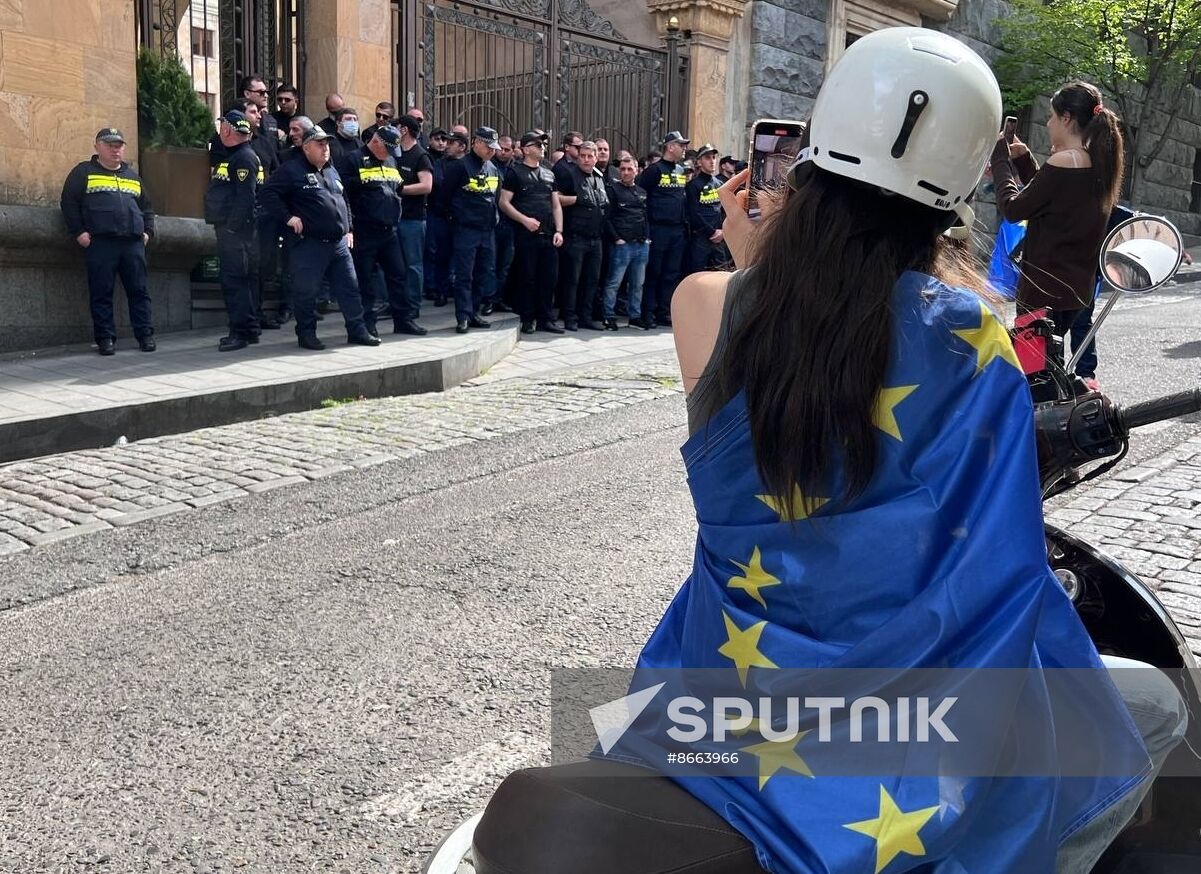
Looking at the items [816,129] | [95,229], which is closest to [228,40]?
[95,229]

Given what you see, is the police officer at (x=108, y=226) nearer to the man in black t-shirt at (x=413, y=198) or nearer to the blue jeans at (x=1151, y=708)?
the man in black t-shirt at (x=413, y=198)

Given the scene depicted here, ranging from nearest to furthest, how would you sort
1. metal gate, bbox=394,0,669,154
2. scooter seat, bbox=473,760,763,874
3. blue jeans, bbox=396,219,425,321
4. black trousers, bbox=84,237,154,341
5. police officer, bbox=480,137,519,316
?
scooter seat, bbox=473,760,763,874 < black trousers, bbox=84,237,154,341 < blue jeans, bbox=396,219,425,321 < police officer, bbox=480,137,519,316 < metal gate, bbox=394,0,669,154

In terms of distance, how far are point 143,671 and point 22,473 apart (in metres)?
3.48

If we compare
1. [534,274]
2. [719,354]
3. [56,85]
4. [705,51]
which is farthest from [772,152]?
[705,51]

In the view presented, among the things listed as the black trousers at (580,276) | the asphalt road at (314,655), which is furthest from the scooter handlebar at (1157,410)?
the black trousers at (580,276)

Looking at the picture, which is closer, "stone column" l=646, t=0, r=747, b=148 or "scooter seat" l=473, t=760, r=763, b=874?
"scooter seat" l=473, t=760, r=763, b=874

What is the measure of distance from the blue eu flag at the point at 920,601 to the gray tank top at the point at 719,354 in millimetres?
36

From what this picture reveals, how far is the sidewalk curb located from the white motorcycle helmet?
21.9ft

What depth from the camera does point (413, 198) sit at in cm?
1242

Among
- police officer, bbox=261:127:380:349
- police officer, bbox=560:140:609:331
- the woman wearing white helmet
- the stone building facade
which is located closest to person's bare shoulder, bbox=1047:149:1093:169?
the woman wearing white helmet

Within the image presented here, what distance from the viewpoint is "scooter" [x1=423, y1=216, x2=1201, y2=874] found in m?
1.93

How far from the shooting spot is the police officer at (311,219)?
10.6 meters

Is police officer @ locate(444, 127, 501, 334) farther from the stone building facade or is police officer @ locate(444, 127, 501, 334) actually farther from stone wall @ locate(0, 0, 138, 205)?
the stone building facade

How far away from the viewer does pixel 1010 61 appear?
25844mm
